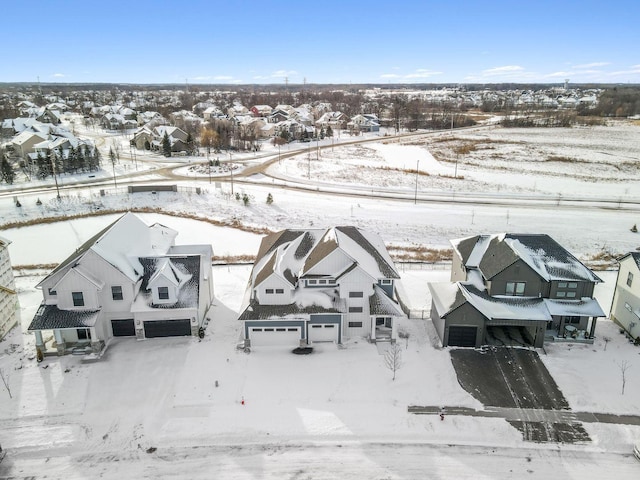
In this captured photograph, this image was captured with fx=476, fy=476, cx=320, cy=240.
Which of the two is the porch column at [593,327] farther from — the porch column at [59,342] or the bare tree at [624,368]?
the porch column at [59,342]

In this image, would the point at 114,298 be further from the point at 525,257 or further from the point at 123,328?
the point at 525,257

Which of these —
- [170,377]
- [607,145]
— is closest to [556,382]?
[170,377]

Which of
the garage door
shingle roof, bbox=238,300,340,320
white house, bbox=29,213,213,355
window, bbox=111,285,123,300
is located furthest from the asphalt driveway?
window, bbox=111,285,123,300

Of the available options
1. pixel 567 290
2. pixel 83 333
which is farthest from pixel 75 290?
pixel 567 290

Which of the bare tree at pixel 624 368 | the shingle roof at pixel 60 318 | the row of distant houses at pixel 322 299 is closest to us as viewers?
the bare tree at pixel 624 368

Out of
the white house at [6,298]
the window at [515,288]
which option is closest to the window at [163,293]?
the white house at [6,298]

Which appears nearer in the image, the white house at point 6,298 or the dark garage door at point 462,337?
the dark garage door at point 462,337

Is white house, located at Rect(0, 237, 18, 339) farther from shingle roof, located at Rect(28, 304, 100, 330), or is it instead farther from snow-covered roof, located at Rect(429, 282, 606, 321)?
snow-covered roof, located at Rect(429, 282, 606, 321)
